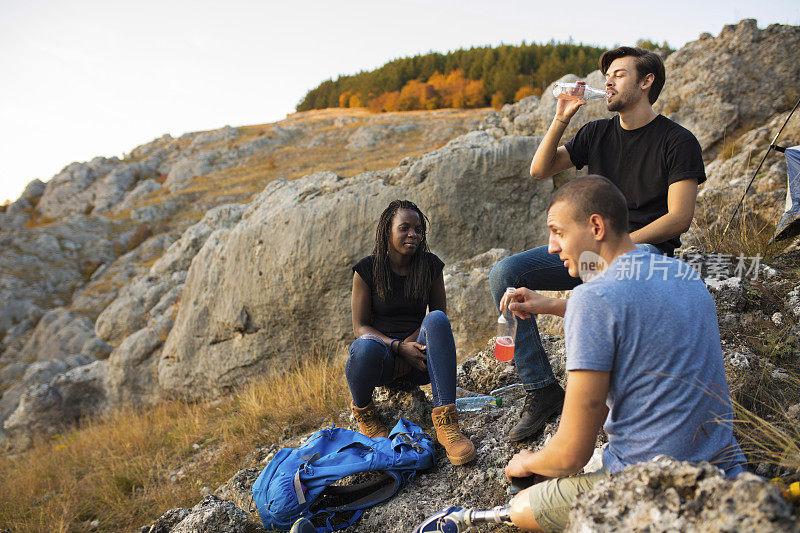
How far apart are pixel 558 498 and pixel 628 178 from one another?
7.06 ft

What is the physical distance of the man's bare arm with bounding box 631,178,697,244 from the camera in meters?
2.84

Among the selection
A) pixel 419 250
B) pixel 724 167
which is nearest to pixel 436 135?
pixel 724 167

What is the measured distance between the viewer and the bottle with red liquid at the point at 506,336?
2648 millimetres

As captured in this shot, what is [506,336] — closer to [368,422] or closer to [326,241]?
[368,422]

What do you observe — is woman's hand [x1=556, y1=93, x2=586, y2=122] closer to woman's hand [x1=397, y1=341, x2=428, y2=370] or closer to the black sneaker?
the black sneaker

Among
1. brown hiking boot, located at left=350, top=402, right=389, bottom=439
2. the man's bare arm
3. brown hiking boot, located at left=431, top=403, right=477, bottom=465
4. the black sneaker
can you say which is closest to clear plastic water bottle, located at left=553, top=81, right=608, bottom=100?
the man's bare arm

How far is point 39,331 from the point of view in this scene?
17.3 metres

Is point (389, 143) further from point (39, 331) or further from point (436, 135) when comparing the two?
point (39, 331)

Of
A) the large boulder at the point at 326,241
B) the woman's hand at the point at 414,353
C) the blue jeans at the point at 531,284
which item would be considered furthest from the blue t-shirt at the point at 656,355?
the large boulder at the point at 326,241

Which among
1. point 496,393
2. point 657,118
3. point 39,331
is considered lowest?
point 39,331

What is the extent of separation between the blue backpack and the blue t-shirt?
173 cm

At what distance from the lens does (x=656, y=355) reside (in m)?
1.59

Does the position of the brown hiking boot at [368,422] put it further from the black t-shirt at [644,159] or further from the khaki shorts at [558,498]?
the black t-shirt at [644,159]

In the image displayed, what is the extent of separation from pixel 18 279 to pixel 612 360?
80.6ft
